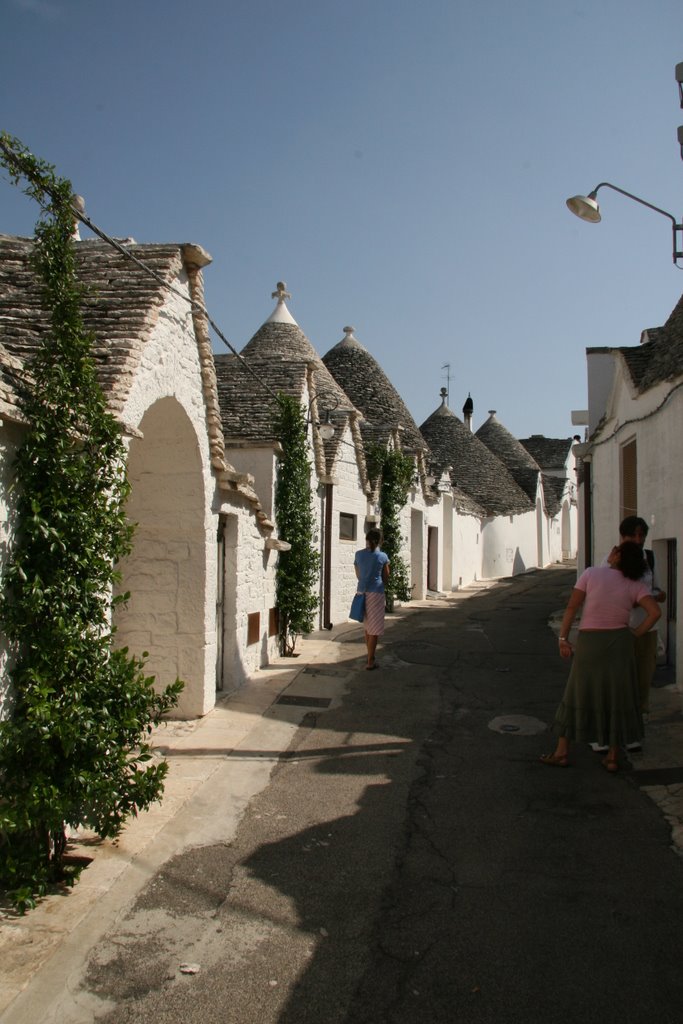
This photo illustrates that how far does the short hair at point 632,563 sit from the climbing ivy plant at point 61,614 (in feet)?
10.9

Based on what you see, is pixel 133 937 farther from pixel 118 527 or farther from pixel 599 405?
pixel 599 405

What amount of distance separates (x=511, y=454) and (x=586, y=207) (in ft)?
112

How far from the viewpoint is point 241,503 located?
350 inches

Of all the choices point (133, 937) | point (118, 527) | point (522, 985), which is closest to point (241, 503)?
point (118, 527)

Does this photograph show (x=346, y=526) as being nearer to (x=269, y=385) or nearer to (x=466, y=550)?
(x=269, y=385)

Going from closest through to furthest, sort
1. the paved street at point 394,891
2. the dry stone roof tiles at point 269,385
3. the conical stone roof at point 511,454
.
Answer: the paved street at point 394,891
the dry stone roof tiles at point 269,385
the conical stone roof at point 511,454

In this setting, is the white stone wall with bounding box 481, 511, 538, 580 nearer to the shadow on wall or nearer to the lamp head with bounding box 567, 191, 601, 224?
the shadow on wall

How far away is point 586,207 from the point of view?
8086 millimetres

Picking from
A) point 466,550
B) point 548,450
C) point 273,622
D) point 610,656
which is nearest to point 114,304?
point 610,656

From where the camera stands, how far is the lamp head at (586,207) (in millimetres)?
8039

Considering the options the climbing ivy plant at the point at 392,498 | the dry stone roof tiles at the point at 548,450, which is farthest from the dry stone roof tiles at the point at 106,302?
the dry stone roof tiles at the point at 548,450

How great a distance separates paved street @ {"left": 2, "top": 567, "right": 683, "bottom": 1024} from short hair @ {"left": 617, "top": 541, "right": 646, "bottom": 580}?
154cm

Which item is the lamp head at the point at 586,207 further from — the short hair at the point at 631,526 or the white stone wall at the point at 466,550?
the white stone wall at the point at 466,550

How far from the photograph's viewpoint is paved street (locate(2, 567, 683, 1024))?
3.10 metres
